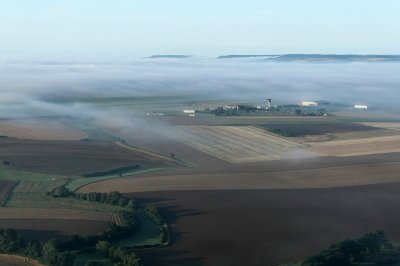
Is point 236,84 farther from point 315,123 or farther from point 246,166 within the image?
point 246,166

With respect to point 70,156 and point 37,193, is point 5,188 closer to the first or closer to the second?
point 37,193

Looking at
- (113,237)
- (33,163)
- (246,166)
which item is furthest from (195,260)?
(33,163)

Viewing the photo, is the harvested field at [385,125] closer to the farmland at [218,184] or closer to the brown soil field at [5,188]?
the farmland at [218,184]

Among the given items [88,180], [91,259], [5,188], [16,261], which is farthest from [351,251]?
[5,188]

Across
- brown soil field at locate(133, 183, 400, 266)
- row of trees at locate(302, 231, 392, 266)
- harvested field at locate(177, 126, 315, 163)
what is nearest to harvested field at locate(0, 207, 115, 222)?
brown soil field at locate(133, 183, 400, 266)

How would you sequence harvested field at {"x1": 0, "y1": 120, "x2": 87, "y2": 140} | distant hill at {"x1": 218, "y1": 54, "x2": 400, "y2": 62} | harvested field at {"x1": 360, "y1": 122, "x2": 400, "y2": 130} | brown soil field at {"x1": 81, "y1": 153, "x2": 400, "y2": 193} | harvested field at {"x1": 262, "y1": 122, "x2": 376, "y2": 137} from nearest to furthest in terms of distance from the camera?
1. brown soil field at {"x1": 81, "y1": 153, "x2": 400, "y2": 193}
2. harvested field at {"x1": 0, "y1": 120, "x2": 87, "y2": 140}
3. harvested field at {"x1": 262, "y1": 122, "x2": 376, "y2": 137}
4. harvested field at {"x1": 360, "y1": 122, "x2": 400, "y2": 130}
5. distant hill at {"x1": 218, "y1": 54, "x2": 400, "y2": 62}

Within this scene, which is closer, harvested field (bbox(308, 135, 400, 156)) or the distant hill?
harvested field (bbox(308, 135, 400, 156))

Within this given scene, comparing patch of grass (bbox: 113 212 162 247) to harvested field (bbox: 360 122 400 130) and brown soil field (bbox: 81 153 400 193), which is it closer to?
brown soil field (bbox: 81 153 400 193)

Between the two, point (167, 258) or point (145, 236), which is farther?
point (145, 236)
